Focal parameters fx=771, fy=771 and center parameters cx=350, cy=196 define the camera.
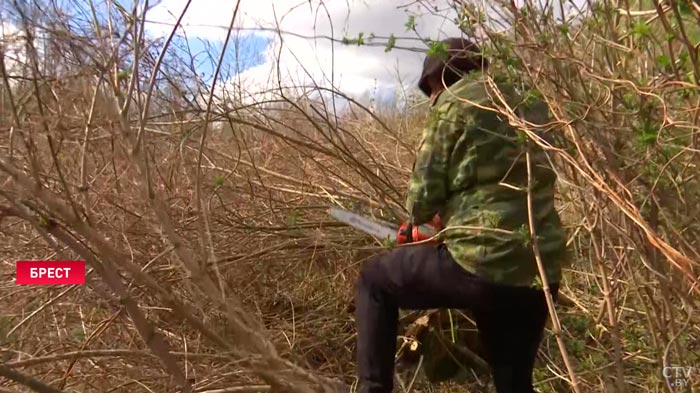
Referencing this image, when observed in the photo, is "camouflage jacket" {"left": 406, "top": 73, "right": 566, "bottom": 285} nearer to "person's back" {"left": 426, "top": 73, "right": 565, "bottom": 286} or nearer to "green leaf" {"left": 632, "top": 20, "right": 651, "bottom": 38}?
"person's back" {"left": 426, "top": 73, "right": 565, "bottom": 286}

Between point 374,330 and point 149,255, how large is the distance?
4.52 feet

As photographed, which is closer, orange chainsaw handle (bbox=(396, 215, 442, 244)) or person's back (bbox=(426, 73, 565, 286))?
person's back (bbox=(426, 73, 565, 286))

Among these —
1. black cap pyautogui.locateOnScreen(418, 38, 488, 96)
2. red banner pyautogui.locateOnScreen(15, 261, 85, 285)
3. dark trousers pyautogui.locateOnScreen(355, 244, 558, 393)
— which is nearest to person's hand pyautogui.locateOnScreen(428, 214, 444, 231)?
dark trousers pyautogui.locateOnScreen(355, 244, 558, 393)

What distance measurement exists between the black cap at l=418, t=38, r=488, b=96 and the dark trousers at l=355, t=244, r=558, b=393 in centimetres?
59

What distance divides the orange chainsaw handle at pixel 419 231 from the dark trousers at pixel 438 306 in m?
0.13

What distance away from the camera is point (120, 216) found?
10.7 ft

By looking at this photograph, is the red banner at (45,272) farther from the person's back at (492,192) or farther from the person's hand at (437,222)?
the person's back at (492,192)

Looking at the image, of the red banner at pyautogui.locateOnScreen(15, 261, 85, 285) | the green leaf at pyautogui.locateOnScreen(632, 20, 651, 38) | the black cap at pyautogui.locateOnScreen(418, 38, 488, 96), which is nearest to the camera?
the green leaf at pyautogui.locateOnScreen(632, 20, 651, 38)

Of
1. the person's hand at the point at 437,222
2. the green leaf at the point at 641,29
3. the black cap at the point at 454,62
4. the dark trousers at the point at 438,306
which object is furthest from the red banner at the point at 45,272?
the green leaf at the point at 641,29

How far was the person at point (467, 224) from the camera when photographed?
2348mm

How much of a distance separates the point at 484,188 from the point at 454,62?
467 millimetres

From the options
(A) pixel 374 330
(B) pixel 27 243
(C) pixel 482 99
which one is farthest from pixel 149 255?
(C) pixel 482 99

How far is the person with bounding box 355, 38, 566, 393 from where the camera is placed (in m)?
2.35

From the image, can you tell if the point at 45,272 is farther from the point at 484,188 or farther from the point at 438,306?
the point at 484,188
